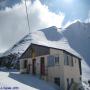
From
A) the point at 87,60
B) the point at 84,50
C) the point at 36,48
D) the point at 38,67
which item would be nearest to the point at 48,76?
the point at 38,67

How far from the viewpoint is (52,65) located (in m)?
37.9

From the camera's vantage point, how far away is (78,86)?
36688mm

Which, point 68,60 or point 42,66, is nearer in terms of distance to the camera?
point 42,66

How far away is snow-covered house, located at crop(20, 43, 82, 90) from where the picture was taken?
3709cm

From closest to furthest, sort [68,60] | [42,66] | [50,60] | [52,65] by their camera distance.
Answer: [52,65] → [50,60] → [42,66] → [68,60]

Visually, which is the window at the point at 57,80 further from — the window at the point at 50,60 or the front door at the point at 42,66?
the front door at the point at 42,66

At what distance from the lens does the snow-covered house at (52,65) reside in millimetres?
37094

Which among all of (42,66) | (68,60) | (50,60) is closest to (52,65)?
(50,60)

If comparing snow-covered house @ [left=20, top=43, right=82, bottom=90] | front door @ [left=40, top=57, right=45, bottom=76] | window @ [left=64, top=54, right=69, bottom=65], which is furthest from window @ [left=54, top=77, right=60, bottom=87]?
window @ [left=64, top=54, right=69, bottom=65]

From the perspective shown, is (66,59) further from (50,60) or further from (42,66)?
(42,66)

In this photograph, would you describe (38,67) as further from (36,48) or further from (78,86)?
(78,86)

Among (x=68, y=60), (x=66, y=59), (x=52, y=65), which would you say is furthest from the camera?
(x=68, y=60)

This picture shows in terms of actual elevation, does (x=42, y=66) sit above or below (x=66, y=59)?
below

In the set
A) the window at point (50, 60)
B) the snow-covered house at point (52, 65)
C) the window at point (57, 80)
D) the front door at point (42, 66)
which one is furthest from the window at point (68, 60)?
the front door at point (42, 66)
